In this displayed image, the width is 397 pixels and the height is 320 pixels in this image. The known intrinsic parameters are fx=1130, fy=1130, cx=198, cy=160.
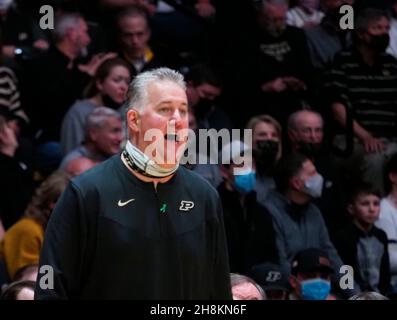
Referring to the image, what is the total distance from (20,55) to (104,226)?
4.67 m

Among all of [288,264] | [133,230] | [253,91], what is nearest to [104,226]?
[133,230]

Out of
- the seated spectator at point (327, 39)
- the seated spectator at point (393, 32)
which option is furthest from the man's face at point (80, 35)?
the seated spectator at point (393, 32)

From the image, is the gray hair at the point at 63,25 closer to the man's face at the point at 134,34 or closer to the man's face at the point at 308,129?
the man's face at the point at 134,34

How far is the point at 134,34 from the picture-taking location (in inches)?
336

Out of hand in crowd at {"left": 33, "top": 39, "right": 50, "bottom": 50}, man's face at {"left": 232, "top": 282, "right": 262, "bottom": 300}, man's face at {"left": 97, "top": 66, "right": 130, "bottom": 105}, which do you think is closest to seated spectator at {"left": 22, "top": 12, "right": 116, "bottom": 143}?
hand in crowd at {"left": 33, "top": 39, "right": 50, "bottom": 50}

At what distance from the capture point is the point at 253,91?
28.3ft

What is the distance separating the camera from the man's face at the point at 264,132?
798 cm

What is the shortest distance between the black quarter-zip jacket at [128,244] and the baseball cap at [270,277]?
2783 mm

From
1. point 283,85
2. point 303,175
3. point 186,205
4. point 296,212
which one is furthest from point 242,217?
point 186,205

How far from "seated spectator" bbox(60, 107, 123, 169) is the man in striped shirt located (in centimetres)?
189

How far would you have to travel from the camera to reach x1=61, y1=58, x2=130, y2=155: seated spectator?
7.86 meters

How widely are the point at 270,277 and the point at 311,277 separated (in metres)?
0.39
